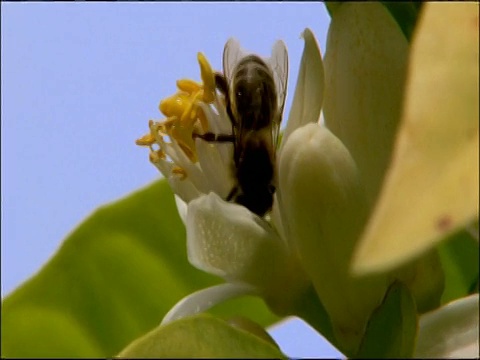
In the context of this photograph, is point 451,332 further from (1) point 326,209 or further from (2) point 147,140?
(2) point 147,140

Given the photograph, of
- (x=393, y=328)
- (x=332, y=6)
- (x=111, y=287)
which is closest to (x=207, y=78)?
(x=332, y=6)

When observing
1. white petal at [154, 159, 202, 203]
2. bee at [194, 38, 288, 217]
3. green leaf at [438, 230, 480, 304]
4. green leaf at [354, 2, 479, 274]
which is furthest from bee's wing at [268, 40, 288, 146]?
green leaf at [354, 2, 479, 274]

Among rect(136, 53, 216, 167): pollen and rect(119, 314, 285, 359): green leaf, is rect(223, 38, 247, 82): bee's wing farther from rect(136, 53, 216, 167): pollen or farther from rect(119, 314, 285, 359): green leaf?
rect(119, 314, 285, 359): green leaf

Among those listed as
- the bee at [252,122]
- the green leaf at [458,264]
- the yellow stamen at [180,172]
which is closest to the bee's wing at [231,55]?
the bee at [252,122]

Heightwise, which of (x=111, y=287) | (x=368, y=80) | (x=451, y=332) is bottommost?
(x=111, y=287)

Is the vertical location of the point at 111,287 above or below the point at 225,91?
below

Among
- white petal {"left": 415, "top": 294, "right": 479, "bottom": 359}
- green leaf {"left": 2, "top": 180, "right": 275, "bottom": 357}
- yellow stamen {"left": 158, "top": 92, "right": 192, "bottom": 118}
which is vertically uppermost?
yellow stamen {"left": 158, "top": 92, "right": 192, "bottom": 118}
